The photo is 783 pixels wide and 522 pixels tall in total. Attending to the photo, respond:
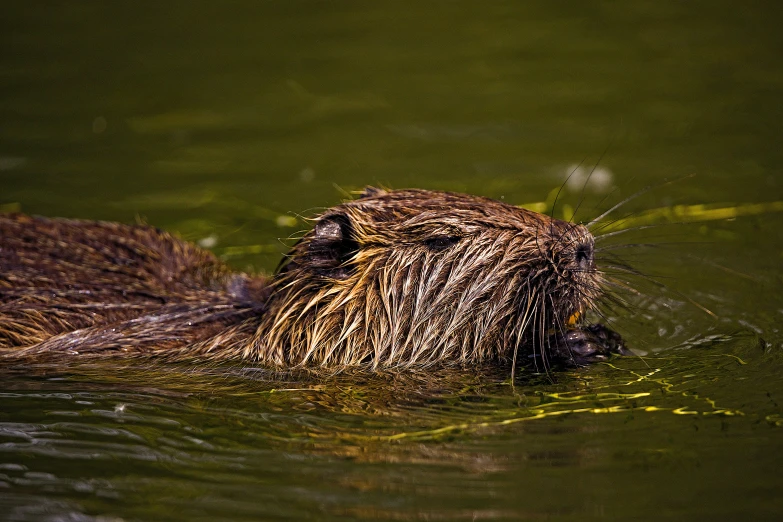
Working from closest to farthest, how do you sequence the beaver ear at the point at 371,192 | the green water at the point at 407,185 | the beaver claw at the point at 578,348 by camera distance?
1. the green water at the point at 407,185
2. the beaver claw at the point at 578,348
3. the beaver ear at the point at 371,192

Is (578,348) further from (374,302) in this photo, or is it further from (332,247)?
(332,247)

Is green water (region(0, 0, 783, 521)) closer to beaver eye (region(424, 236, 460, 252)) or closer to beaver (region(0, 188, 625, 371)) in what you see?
beaver (region(0, 188, 625, 371))

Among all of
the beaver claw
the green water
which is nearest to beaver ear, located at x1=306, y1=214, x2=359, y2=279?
the green water

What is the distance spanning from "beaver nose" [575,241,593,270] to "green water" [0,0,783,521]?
0.43 m

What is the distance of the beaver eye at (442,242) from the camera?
4.23 m

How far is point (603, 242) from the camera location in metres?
5.75

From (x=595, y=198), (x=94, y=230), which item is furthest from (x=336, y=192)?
(x=94, y=230)

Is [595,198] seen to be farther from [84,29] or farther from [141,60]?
[84,29]

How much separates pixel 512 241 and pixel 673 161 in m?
3.00

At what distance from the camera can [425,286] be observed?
423 cm

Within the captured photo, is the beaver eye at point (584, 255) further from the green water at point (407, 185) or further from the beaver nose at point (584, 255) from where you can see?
the green water at point (407, 185)

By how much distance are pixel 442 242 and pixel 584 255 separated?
55cm

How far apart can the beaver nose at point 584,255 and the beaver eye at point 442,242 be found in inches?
18.7

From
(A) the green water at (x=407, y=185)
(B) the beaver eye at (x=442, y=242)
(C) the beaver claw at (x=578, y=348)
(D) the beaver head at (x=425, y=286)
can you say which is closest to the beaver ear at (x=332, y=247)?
(D) the beaver head at (x=425, y=286)
